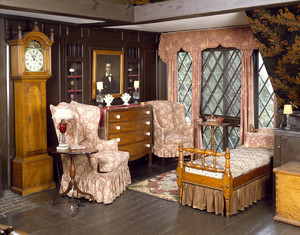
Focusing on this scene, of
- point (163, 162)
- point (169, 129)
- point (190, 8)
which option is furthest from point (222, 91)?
point (190, 8)

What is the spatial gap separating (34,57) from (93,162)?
5.96 feet

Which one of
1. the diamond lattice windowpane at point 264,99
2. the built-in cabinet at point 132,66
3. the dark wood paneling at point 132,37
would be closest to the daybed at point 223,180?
the diamond lattice windowpane at point 264,99

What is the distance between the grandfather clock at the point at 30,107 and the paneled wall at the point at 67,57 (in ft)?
0.52

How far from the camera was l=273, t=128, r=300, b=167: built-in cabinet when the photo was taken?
5.29m

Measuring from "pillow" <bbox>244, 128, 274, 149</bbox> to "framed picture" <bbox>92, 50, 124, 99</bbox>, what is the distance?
103 inches

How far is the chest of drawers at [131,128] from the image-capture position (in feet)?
21.9

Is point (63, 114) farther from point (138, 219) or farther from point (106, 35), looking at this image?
point (106, 35)

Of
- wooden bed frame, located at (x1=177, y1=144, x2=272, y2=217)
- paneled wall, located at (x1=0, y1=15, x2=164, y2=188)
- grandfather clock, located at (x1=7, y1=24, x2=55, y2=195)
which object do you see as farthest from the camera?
paneled wall, located at (x1=0, y1=15, x2=164, y2=188)

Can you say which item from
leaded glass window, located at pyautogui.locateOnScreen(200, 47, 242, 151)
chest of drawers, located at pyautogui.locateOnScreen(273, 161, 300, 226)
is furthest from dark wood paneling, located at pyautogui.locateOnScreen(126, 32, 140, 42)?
chest of drawers, located at pyautogui.locateOnScreen(273, 161, 300, 226)

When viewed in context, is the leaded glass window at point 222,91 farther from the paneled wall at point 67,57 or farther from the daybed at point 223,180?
the daybed at point 223,180

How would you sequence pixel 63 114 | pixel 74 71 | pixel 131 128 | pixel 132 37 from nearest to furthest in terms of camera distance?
pixel 63 114 < pixel 74 71 < pixel 131 128 < pixel 132 37

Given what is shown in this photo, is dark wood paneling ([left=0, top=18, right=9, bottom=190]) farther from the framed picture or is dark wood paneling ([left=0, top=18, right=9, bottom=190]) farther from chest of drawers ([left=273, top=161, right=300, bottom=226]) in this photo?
chest of drawers ([left=273, top=161, right=300, bottom=226])

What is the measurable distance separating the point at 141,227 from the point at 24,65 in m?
2.86

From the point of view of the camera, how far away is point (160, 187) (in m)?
6.18
